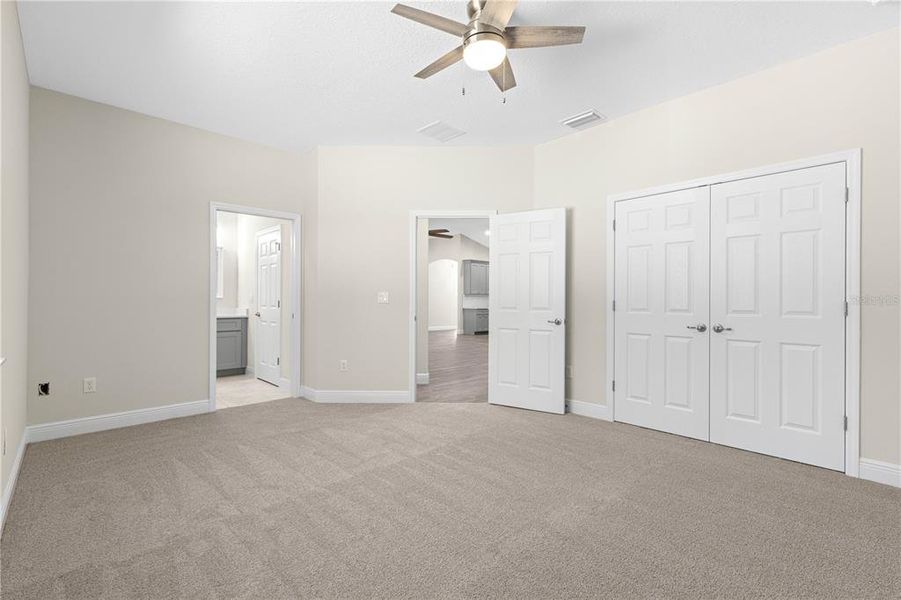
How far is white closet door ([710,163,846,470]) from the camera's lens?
2.97 metres

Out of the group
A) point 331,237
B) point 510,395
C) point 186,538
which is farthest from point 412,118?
point 186,538

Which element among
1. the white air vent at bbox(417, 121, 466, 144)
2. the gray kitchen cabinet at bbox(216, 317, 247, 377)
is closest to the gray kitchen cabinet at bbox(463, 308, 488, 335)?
the gray kitchen cabinet at bbox(216, 317, 247, 377)

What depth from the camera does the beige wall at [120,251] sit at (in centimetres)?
354

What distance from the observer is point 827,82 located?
300cm

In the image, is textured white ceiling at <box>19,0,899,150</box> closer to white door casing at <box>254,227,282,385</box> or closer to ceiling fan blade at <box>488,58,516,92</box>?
ceiling fan blade at <box>488,58,516,92</box>

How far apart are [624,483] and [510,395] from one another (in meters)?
1.99

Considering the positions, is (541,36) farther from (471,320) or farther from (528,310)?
(471,320)

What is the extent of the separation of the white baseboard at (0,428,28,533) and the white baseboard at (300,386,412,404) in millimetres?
2294

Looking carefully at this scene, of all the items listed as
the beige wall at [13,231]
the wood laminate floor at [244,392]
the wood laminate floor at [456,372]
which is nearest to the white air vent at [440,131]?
the wood laminate floor at [456,372]

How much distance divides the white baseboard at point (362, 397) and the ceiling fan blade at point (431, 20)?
3468 millimetres

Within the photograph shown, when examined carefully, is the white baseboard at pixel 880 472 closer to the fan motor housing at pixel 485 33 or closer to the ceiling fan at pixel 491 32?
the ceiling fan at pixel 491 32

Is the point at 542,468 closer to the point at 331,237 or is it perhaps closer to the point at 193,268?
the point at 331,237

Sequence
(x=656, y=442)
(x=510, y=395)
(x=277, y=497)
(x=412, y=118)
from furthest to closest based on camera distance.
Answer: (x=510, y=395), (x=412, y=118), (x=656, y=442), (x=277, y=497)

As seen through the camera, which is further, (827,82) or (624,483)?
(827,82)
